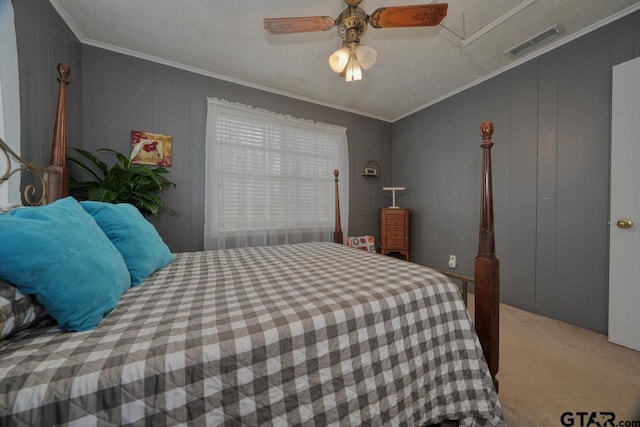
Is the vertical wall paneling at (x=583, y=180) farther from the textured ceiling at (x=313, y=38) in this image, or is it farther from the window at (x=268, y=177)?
the window at (x=268, y=177)

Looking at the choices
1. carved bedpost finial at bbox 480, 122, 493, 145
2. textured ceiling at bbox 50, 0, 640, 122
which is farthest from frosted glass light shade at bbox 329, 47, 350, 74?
carved bedpost finial at bbox 480, 122, 493, 145

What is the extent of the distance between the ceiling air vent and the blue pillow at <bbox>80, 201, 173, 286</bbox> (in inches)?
128

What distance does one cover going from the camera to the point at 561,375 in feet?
4.56

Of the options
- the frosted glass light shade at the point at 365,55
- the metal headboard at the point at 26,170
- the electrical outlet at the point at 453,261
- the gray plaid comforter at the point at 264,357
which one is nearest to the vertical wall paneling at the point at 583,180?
the electrical outlet at the point at 453,261

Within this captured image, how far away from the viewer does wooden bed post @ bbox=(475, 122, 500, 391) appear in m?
1.09

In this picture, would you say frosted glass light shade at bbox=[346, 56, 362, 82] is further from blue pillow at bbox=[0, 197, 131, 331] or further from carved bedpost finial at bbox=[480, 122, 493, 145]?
blue pillow at bbox=[0, 197, 131, 331]

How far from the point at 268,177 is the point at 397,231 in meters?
1.94

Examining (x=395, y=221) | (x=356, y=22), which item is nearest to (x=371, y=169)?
(x=395, y=221)

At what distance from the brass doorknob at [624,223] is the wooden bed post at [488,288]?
142 centimetres

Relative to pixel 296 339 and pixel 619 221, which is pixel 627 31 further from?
pixel 296 339

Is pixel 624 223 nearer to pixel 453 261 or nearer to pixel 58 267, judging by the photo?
pixel 453 261

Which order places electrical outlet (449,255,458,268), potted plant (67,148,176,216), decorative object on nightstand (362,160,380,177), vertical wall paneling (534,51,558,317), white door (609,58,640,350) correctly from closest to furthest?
white door (609,58,640,350)
potted plant (67,148,176,216)
vertical wall paneling (534,51,558,317)
electrical outlet (449,255,458,268)
decorative object on nightstand (362,160,380,177)

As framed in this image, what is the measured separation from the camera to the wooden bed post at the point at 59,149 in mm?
1263

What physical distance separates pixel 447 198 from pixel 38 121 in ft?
12.6
